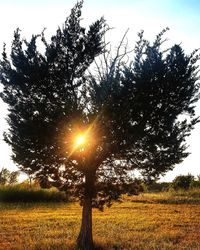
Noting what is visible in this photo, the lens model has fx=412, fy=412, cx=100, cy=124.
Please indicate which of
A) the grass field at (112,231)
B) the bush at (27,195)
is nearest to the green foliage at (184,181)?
the bush at (27,195)

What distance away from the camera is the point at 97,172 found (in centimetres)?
1593

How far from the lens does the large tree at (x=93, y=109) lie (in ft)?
45.2

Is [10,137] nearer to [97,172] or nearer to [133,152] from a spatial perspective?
[97,172]

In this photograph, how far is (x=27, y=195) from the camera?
40.7 m

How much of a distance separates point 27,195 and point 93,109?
2894 cm

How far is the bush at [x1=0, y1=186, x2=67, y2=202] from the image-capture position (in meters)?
39.8

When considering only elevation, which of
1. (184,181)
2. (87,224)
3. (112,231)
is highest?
(184,181)

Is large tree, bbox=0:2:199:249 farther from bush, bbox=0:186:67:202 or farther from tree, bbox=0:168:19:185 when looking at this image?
tree, bbox=0:168:19:185

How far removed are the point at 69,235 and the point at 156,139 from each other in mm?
A: 6704

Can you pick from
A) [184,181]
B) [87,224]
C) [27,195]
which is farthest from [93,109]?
[184,181]

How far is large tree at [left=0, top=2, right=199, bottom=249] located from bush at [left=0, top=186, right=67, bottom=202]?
990 inches

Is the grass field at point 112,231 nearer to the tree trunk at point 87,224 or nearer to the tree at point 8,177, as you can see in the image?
the tree trunk at point 87,224

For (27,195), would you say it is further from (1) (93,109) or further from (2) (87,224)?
(1) (93,109)

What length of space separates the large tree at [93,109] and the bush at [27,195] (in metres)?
25.1
